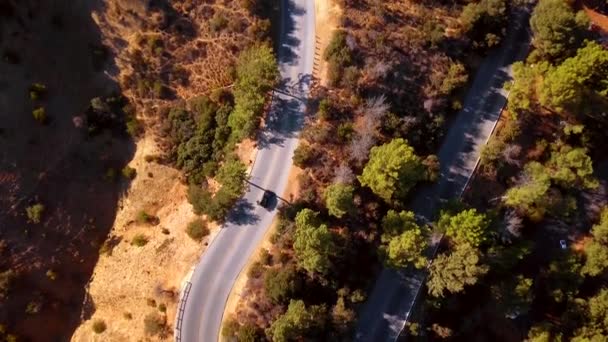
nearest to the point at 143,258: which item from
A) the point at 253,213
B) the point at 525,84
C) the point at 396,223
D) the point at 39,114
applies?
the point at 253,213

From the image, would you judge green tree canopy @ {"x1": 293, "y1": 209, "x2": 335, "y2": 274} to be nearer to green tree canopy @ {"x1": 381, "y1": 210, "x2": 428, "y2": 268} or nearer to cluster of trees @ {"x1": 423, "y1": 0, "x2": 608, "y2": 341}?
green tree canopy @ {"x1": 381, "y1": 210, "x2": 428, "y2": 268}

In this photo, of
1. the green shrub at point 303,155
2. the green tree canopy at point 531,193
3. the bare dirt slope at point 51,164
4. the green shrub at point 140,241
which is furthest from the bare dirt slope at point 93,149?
the green tree canopy at point 531,193

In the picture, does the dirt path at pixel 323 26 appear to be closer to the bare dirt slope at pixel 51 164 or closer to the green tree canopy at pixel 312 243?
the green tree canopy at pixel 312 243

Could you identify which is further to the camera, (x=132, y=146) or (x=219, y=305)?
(x=132, y=146)

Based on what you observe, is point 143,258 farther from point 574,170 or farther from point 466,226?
point 574,170

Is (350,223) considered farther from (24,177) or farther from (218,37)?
(24,177)

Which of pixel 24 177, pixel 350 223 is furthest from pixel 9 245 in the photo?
pixel 350 223
